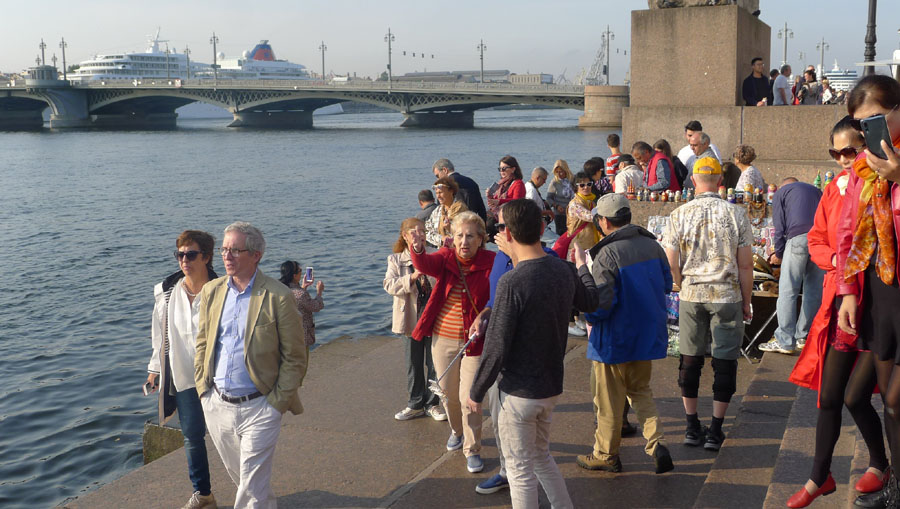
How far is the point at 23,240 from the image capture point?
19469 millimetres

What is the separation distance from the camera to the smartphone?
2461mm

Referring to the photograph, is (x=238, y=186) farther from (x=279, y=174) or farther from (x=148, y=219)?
(x=148, y=219)

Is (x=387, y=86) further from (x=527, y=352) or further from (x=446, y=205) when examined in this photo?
(x=527, y=352)

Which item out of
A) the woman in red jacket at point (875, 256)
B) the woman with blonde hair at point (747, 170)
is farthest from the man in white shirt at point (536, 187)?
the woman in red jacket at point (875, 256)

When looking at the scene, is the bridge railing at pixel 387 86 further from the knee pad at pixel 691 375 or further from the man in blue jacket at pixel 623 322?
the man in blue jacket at pixel 623 322

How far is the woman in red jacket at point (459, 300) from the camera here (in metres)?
4.21

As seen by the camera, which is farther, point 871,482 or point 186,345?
point 186,345

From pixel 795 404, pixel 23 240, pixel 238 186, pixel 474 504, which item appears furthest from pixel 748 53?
pixel 238 186

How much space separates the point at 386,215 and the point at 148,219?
6168mm

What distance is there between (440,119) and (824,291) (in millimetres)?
74989

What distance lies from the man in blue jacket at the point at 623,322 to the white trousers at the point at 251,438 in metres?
1.49

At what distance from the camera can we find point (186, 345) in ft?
13.1

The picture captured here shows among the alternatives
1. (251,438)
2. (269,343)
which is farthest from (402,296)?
(251,438)

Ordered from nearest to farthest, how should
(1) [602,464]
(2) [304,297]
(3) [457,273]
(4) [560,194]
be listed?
(1) [602,464], (3) [457,273], (2) [304,297], (4) [560,194]
